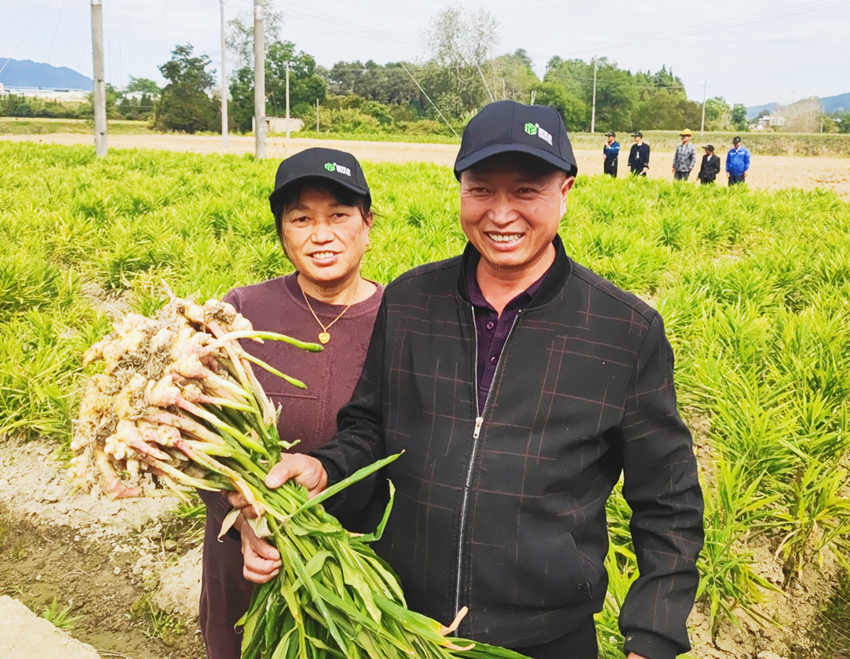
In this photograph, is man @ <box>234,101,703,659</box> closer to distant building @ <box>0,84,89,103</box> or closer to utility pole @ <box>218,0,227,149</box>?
utility pole @ <box>218,0,227,149</box>

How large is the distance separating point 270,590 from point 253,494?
24 centimetres

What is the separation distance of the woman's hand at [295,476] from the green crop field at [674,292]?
14.5 inches

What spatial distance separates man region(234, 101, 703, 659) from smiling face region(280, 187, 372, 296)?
17.9 inches

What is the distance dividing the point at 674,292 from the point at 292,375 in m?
3.89

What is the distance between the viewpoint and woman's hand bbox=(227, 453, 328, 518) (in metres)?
1.39

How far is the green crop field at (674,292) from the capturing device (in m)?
3.12

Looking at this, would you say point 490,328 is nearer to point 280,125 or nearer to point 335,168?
point 335,168

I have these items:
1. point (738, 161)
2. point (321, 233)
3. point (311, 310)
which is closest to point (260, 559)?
point (311, 310)

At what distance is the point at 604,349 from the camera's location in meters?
1.42

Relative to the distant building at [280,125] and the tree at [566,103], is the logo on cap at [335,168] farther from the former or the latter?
the tree at [566,103]

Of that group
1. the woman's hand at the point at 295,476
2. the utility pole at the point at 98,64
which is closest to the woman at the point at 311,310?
the woman's hand at the point at 295,476

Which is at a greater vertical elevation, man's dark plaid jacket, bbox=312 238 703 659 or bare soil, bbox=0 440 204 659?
man's dark plaid jacket, bbox=312 238 703 659

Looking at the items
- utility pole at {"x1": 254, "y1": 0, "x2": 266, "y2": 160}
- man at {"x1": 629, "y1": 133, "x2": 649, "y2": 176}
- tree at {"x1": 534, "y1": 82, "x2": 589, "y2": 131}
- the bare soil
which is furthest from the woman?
tree at {"x1": 534, "y1": 82, "x2": 589, "y2": 131}

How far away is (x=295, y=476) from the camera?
1452mm
